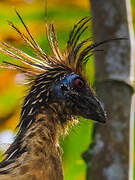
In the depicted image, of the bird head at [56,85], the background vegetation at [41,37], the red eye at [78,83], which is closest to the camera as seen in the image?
the bird head at [56,85]

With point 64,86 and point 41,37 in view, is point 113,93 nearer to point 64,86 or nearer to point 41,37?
point 64,86

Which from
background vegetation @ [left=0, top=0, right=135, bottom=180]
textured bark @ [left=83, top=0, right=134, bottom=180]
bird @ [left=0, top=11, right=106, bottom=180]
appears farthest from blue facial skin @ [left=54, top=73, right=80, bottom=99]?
background vegetation @ [left=0, top=0, right=135, bottom=180]

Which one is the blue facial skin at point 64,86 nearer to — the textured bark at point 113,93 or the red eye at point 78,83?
the red eye at point 78,83

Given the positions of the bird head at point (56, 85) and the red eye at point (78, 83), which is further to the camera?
the red eye at point (78, 83)

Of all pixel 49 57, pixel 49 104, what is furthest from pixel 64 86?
pixel 49 57

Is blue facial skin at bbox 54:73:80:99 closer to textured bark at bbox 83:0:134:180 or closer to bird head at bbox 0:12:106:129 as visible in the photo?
bird head at bbox 0:12:106:129

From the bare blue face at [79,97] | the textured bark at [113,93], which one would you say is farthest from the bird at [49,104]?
the textured bark at [113,93]
